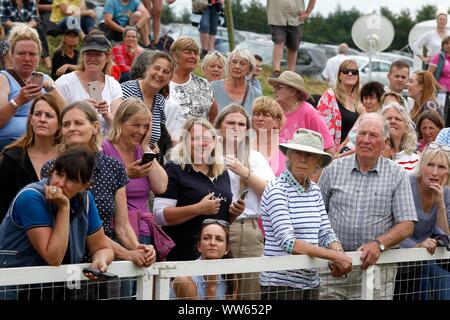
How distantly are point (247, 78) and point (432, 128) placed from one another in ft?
6.41

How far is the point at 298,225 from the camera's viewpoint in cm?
671

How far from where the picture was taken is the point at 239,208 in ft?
24.0

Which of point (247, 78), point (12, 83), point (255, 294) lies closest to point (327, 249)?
point (255, 294)

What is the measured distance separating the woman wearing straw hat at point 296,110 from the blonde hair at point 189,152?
67.0 inches

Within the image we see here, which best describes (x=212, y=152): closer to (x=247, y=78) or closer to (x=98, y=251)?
(x=98, y=251)

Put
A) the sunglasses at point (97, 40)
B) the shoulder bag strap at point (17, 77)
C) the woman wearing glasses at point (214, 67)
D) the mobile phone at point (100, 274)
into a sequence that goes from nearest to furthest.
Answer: the mobile phone at point (100, 274)
the shoulder bag strap at point (17, 77)
the sunglasses at point (97, 40)
the woman wearing glasses at point (214, 67)

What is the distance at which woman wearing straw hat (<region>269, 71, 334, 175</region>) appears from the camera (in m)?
9.22

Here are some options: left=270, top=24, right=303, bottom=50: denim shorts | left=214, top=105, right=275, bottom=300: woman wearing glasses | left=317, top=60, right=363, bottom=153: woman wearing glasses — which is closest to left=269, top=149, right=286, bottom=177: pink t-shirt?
left=214, top=105, right=275, bottom=300: woman wearing glasses

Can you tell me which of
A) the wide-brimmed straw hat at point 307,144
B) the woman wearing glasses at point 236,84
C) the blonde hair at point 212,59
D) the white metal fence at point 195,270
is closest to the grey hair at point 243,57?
the woman wearing glasses at point 236,84

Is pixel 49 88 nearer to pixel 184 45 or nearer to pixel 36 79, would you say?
pixel 36 79

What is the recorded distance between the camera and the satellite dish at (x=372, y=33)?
659 inches

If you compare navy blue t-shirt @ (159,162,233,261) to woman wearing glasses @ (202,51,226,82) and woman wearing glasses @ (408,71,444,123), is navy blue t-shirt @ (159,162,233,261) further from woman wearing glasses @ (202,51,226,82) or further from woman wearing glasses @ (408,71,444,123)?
woman wearing glasses @ (408,71,444,123)

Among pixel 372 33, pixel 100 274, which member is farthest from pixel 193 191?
pixel 372 33

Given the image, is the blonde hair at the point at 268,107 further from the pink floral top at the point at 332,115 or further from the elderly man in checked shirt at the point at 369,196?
the pink floral top at the point at 332,115
